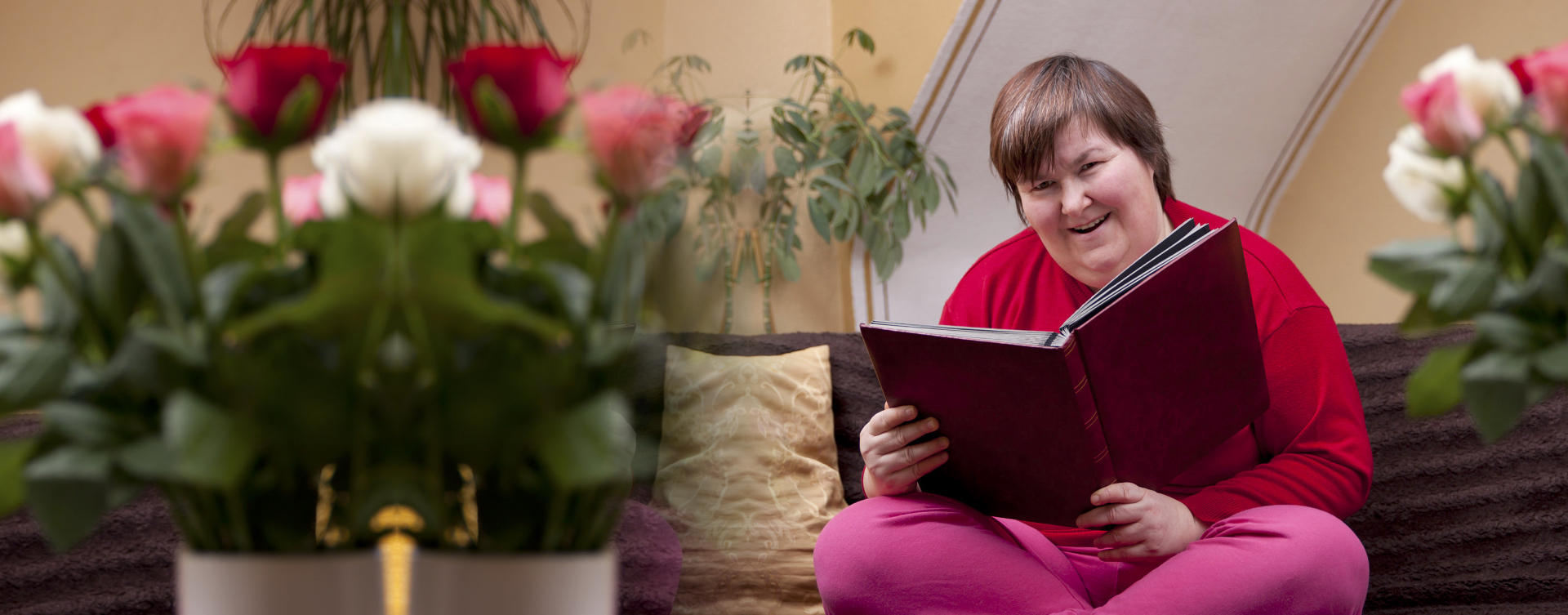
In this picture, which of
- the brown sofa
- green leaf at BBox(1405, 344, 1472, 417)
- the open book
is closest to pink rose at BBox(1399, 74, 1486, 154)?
green leaf at BBox(1405, 344, 1472, 417)

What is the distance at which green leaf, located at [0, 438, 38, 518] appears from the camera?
0.41 metres

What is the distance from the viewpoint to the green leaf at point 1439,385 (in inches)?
19.4

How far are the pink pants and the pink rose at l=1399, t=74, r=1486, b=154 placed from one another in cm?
47

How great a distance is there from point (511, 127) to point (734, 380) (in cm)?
125

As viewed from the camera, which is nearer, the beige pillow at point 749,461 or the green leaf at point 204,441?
the green leaf at point 204,441

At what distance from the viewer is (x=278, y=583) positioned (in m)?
0.40

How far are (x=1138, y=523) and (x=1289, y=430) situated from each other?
25 cm

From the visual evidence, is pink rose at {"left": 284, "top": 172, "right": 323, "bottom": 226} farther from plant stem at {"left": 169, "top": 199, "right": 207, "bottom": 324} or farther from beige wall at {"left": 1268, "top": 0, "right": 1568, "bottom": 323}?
beige wall at {"left": 1268, "top": 0, "right": 1568, "bottom": 323}

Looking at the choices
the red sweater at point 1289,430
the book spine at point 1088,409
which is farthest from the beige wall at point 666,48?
the red sweater at point 1289,430

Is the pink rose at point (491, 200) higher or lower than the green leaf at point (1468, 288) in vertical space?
higher

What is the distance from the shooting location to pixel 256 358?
0.37m

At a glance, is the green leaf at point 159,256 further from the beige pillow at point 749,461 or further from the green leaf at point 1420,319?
the beige pillow at point 749,461

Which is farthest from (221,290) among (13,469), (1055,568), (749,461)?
(749,461)

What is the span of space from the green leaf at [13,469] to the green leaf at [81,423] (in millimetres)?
23
